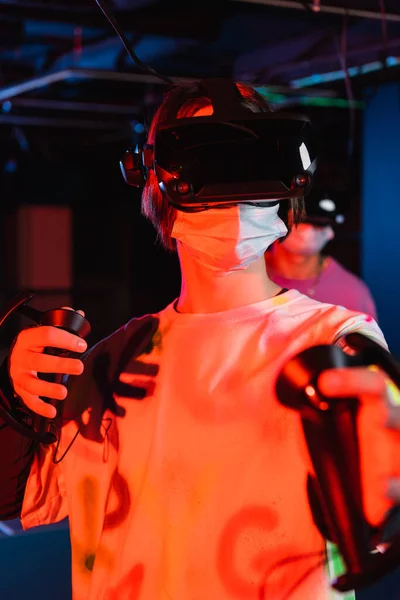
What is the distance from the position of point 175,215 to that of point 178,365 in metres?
0.22

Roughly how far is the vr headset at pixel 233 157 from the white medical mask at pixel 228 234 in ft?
0.07

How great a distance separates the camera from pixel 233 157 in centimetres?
115

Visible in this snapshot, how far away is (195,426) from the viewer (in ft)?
3.81

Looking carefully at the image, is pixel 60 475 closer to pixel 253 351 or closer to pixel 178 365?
pixel 178 365

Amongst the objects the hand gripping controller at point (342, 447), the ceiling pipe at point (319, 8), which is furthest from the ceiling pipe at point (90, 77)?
the hand gripping controller at point (342, 447)

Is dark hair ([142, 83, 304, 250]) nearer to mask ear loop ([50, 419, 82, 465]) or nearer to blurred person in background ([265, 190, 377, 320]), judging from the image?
mask ear loop ([50, 419, 82, 465])

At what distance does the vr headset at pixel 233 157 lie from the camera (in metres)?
1.13

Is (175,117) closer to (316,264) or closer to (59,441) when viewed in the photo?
(59,441)

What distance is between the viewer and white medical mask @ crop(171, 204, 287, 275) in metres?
1.18

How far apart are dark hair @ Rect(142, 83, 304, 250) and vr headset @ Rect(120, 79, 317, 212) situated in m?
0.07

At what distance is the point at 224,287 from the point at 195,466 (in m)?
0.26

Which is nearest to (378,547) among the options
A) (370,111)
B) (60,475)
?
(60,475)

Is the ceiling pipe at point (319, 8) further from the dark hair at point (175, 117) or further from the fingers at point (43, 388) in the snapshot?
the fingers at point (43, 388)

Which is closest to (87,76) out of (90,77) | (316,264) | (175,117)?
(90,77)
